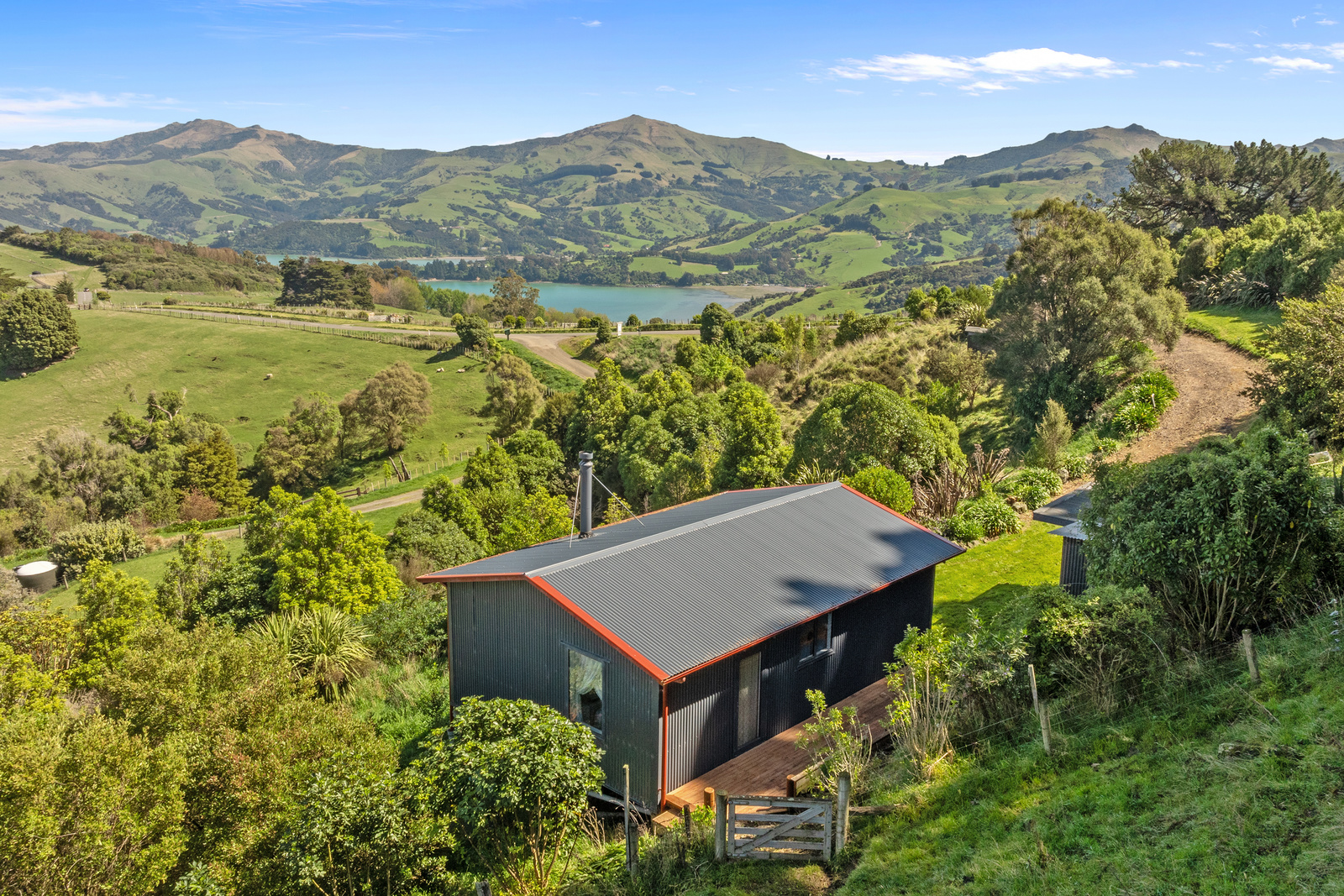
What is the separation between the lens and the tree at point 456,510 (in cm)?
2864

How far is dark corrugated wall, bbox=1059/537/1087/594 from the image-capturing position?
14.2 m

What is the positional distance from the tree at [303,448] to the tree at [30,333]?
30.5 metres

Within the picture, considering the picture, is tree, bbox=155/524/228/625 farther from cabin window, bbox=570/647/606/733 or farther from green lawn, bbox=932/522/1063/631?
green lawn, bbox=932/522/1063/631

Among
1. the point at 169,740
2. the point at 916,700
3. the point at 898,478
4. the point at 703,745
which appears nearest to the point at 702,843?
the point at 703,745

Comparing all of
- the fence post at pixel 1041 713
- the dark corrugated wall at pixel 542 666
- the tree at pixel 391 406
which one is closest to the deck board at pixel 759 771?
the dark corrugated wall at pixel 542 666

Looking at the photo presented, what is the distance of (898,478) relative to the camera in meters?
21.6

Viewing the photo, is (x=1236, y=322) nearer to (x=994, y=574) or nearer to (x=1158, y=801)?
(x=994, y=574)

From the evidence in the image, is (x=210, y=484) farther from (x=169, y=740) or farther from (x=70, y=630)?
(x=169, y=740)

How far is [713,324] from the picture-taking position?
5678cm

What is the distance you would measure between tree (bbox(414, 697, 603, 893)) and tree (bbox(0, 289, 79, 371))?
247ft

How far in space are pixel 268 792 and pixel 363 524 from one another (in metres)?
13.2

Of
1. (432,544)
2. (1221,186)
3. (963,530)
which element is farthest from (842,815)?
(1221,186)

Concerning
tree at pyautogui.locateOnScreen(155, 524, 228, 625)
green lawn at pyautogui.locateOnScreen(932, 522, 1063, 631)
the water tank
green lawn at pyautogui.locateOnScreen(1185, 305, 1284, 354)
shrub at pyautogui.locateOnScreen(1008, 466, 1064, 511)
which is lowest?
the water tank

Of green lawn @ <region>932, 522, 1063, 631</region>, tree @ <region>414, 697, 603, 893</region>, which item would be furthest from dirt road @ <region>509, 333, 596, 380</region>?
tree @ <region>414, 697, 603, 893</region>
